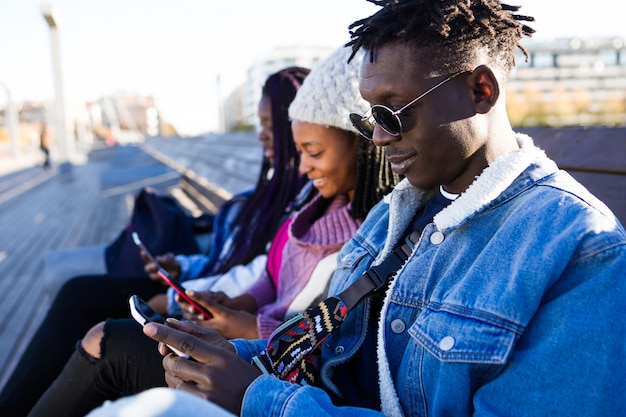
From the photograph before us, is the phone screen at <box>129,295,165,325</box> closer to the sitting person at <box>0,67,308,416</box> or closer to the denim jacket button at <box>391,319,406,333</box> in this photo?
the denim jacket button at <box>391,319,406,333</box>

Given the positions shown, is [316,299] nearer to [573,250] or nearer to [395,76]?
[395,76]

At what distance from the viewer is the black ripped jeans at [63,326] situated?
207 cm

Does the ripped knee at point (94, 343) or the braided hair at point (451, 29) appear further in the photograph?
the ripped knee at point (94, 343)

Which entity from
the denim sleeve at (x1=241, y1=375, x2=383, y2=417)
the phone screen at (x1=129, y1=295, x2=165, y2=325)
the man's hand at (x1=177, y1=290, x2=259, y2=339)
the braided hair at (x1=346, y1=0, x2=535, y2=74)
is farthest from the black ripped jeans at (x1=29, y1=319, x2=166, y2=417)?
the braided hair at (x1=346, y1=0, x2=535, y2=74)

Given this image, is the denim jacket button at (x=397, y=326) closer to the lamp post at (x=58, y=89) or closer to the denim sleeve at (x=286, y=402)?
the denim sleeve at (x=286, y=402)

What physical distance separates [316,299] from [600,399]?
1.13m

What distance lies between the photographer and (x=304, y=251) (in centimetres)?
216

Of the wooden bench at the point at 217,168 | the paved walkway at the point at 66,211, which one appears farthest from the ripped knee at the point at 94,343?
the wooden bench at the point at 217,168

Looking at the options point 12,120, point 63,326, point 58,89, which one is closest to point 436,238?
point 63,326

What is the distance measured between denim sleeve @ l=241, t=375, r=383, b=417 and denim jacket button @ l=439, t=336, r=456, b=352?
205mm

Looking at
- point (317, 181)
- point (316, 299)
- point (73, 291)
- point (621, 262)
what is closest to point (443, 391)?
point (621, 262)

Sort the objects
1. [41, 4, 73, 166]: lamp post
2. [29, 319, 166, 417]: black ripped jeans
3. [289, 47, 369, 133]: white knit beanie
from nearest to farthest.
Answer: [29, 319, 166, 417]: black ripped jeans
[289, 47, 369, 133]: white knit beanie
[41, 4, 73, 166]: lamp post

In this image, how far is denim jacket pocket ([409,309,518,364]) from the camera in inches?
41.8

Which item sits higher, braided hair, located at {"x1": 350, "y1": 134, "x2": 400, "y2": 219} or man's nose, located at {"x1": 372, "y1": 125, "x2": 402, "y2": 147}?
man's nose, located at {"x1": 372, "y1": 125, "x2": 402, "y2": 147}
